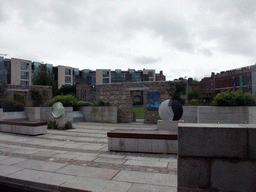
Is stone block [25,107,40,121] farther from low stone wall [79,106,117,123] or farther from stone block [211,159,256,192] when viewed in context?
stone block [211,159,256,192]

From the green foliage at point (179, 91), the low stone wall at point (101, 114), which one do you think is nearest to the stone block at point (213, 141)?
the green foliage at point (179, 91)

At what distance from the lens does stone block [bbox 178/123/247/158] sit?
300 cm

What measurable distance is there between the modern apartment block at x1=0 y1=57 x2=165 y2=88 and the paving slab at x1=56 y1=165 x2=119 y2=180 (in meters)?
34.0

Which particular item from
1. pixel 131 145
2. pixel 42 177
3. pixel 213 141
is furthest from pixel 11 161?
pixel 213 141

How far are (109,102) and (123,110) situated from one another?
1781 mm

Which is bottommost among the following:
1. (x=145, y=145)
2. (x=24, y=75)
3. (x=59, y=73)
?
(x=145, y=145)

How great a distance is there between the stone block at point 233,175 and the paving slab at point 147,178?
120cm

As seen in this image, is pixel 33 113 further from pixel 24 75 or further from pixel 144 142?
pixel 24 75

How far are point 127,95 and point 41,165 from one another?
13.9 meters

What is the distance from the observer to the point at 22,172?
4.86m

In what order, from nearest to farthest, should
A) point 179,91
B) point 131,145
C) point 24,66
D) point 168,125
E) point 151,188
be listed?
point 151,188, point 131,145, point 168,125, point 179,91, point 24,66

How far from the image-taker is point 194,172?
312cm

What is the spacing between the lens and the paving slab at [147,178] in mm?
4184

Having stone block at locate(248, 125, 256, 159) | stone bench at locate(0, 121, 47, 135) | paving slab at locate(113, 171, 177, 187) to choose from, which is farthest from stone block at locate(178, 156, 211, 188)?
stone bench at locate(0, 121, 47, 135)
